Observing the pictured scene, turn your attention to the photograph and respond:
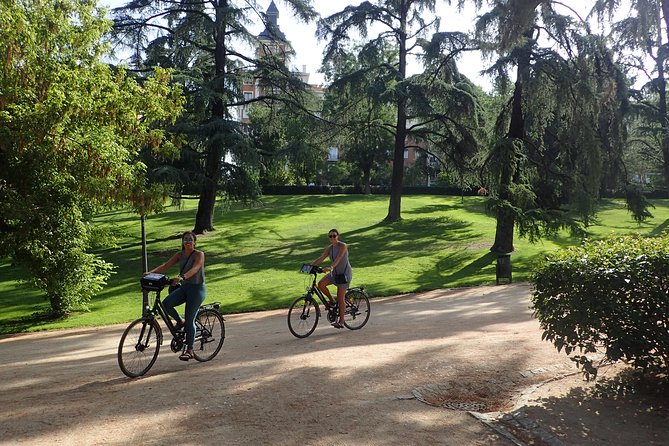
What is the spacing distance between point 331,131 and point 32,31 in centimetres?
1983

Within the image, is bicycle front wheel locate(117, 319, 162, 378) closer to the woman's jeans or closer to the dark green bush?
the woman's jeans

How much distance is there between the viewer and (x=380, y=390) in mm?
5887

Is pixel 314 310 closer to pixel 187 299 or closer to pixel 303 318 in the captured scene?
pixel 303 318

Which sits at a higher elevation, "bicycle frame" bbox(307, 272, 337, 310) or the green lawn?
"bicycle frame" bbox(307, 272, 337, 310)

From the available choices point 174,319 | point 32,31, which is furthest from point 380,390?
point 32,31

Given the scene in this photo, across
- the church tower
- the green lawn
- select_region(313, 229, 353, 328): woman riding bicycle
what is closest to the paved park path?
select_region(313, 229, 353, 328): woman riding bicycle

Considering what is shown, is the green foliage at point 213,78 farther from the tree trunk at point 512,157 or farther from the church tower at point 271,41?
the tree trunk at point 512,157

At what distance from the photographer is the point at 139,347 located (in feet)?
22.3

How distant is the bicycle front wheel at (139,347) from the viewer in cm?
667

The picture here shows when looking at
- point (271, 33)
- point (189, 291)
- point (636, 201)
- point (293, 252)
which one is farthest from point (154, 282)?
point (271, 33)

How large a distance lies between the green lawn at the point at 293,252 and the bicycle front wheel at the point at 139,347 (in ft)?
16.6

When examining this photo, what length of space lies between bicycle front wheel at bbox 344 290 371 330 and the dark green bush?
15.2 ft

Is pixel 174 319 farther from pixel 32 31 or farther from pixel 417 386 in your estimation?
pixel 32 31

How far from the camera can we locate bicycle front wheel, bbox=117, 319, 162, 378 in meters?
6.67
